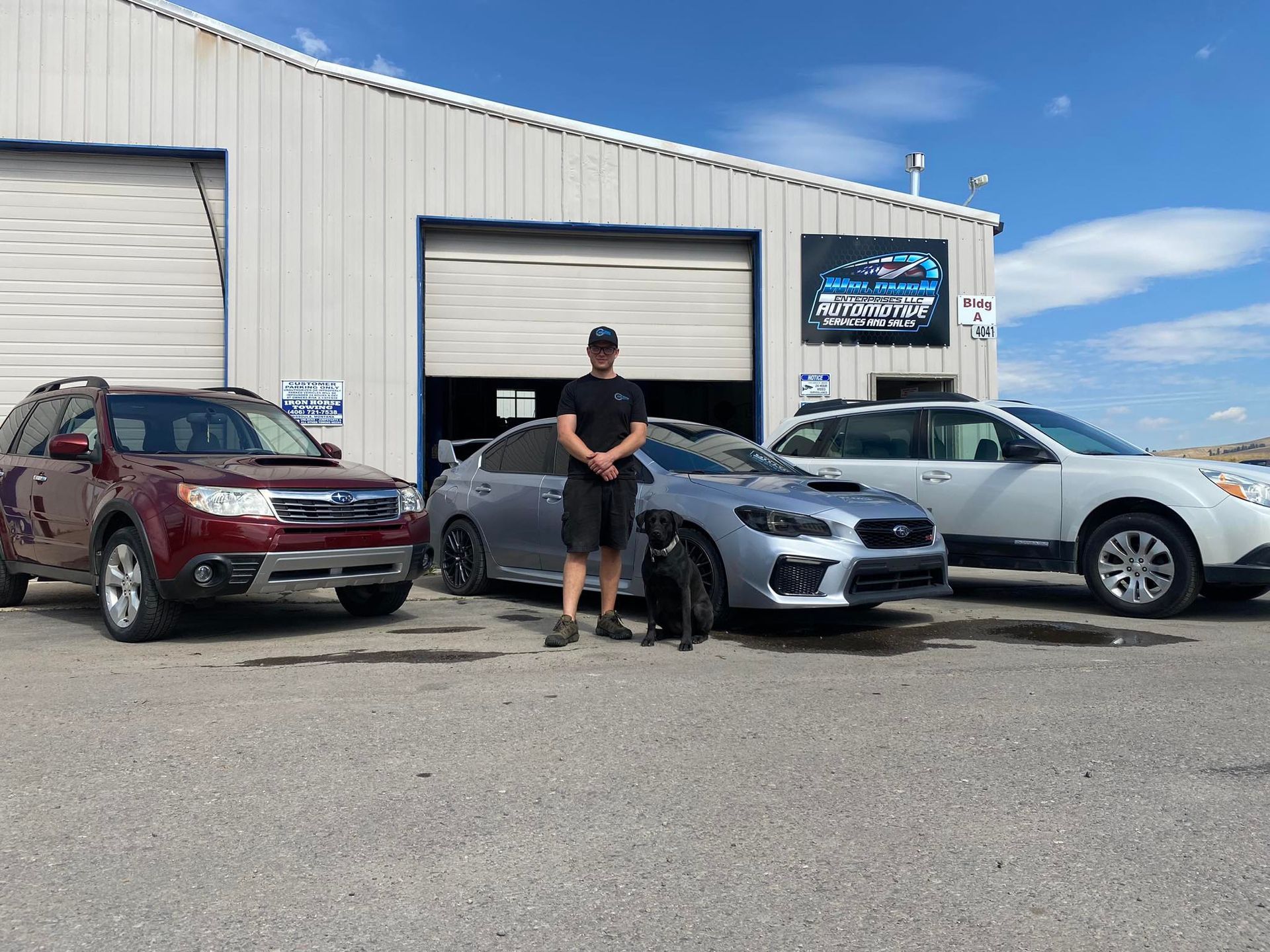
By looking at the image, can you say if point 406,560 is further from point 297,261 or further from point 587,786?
point 297,261

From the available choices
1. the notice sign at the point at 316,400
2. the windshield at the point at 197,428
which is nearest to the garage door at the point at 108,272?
the notice sign at the point at 316,400

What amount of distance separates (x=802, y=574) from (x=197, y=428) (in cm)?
440

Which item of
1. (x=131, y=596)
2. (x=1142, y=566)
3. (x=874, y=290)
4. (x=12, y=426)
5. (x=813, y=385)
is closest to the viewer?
(x=131, y=596)

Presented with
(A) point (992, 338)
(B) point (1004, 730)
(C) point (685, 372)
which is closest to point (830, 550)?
(B) point (1004, 730)

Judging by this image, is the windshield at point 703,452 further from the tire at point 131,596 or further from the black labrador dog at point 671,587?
the tire at point 131,596

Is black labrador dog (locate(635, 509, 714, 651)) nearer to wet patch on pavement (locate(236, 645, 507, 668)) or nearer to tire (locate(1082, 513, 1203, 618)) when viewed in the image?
wet patch on pavement (locate(236, 645, 507, 668))

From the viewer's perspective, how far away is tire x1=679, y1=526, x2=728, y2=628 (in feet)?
22.3

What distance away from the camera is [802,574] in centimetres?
657

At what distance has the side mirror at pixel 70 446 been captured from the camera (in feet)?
23.0

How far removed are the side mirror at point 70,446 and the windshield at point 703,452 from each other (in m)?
3.75

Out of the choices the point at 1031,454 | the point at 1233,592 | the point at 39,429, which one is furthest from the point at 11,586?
the point at 1233,592

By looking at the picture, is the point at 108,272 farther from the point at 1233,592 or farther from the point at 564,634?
the point at 1233,592

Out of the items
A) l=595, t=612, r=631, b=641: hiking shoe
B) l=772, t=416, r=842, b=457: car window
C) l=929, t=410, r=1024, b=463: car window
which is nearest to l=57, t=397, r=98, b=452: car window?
l=595, t=612, r=631, b=641: hiking shoe

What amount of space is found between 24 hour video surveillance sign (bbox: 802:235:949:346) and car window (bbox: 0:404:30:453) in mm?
9340
